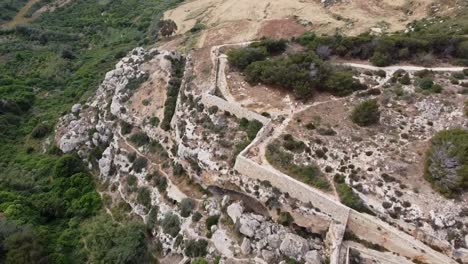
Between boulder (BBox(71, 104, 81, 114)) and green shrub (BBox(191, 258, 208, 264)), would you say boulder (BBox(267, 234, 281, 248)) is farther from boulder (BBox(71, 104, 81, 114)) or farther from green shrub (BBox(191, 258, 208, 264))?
boulder (BBox(71, 104, 81, 114))

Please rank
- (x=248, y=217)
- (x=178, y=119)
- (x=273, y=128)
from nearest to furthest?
(x=248, y=217), (x=273, y=128), (x=178, y=119)

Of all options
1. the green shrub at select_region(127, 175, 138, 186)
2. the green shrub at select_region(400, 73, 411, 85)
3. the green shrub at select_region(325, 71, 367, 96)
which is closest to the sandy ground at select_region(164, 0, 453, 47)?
the green shrub at select_region(400, 73, 411, 85)

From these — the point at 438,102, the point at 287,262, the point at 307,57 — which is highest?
the point at 307,57

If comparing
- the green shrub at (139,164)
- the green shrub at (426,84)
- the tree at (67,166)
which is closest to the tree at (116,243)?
the green shrub at (139,164)

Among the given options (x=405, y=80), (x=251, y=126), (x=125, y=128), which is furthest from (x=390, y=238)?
(x=125, y=128)

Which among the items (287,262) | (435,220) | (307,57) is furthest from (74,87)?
(435,220)

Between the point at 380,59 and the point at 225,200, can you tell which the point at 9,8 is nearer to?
the point at 380,59

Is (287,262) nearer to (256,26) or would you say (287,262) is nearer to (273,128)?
(273,128)
